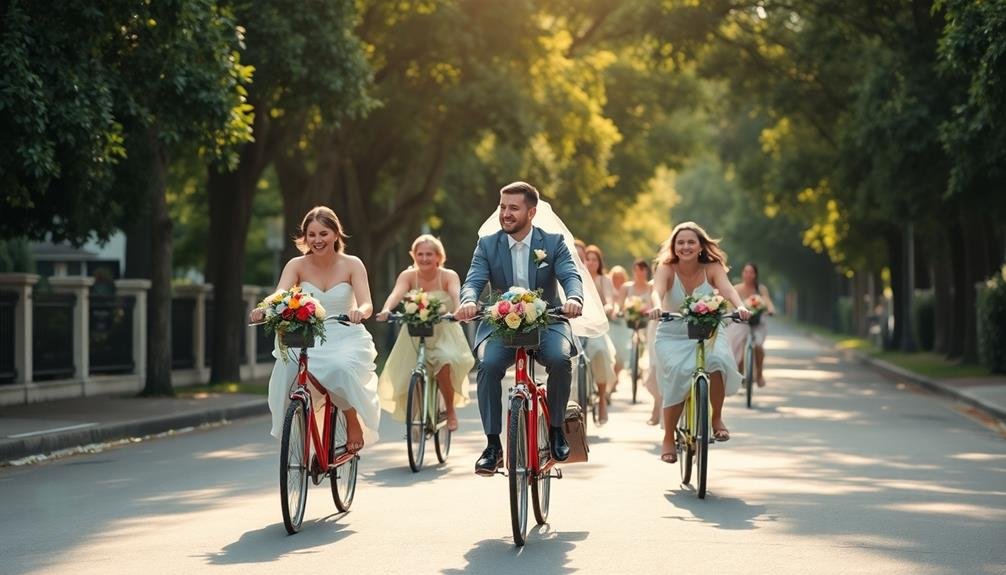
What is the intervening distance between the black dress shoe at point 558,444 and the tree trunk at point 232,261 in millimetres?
16617

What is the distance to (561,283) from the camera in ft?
31.0

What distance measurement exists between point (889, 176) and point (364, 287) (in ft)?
67.3

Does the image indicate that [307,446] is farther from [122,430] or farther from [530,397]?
[122,430]

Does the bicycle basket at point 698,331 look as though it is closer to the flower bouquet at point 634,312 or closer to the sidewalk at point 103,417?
the sidewalk at point 103,417

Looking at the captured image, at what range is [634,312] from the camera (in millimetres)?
21406

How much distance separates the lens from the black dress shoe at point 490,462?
9.02m

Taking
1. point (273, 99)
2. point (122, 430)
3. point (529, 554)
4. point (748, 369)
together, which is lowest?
point (529, 554)

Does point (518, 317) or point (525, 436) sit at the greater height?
point (518, 317)

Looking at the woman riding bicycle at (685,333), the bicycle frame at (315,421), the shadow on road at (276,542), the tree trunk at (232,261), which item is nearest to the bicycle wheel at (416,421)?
the woman riding bicycle at (685,333)

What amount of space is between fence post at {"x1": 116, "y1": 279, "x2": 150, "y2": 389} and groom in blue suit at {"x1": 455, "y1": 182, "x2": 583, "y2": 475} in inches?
614

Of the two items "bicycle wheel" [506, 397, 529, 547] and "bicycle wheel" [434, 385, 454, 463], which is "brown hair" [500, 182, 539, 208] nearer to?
"bicycle wheel" [506, 397, 529, 547]

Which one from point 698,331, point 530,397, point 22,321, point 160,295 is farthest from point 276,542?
point 160,295

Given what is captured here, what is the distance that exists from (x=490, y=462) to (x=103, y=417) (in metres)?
9.84

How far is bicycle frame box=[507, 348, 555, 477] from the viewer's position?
8867mm
